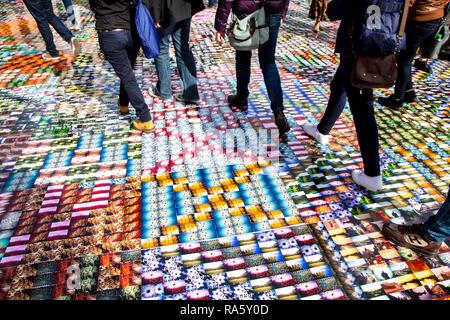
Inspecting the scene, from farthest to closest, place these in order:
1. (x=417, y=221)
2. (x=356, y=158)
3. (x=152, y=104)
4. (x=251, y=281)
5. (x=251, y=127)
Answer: (x=152, y=104) → (x=251, y=127) → (x=356, y=158) → (x=417, y=221) → (x=251, y=281)

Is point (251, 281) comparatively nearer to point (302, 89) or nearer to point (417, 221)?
point (417, 221)

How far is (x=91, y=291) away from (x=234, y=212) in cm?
97

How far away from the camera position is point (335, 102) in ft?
8.52

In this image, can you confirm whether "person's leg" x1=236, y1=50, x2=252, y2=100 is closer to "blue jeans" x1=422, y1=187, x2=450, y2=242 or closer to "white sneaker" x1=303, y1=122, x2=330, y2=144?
"white sneaker" x1=303, y1=122, x2=330, y2=144

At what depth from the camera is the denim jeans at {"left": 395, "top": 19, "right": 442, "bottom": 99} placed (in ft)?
9.96

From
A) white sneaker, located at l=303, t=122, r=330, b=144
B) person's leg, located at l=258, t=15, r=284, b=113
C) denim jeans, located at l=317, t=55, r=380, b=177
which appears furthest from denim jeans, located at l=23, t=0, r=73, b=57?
denim jeans, located at l=317, t=55, r=380, b=177

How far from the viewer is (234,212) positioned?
2.23 metres

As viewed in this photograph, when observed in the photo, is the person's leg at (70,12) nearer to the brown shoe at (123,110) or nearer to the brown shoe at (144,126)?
the brown shoe at (123,110)

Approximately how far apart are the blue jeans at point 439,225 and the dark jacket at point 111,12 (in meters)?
2.50

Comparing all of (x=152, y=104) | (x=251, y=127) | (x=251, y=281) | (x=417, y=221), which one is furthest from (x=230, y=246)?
(x=152, y=104)

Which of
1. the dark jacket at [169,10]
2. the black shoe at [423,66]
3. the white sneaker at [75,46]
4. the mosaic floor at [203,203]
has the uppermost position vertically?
the dark jacket at [169,10]

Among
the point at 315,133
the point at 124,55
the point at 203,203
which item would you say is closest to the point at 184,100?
the point at 124,55

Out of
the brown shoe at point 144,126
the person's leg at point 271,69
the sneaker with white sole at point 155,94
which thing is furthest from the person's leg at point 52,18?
the person's leg at point 271,69

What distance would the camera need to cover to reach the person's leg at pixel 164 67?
3.19 metres
